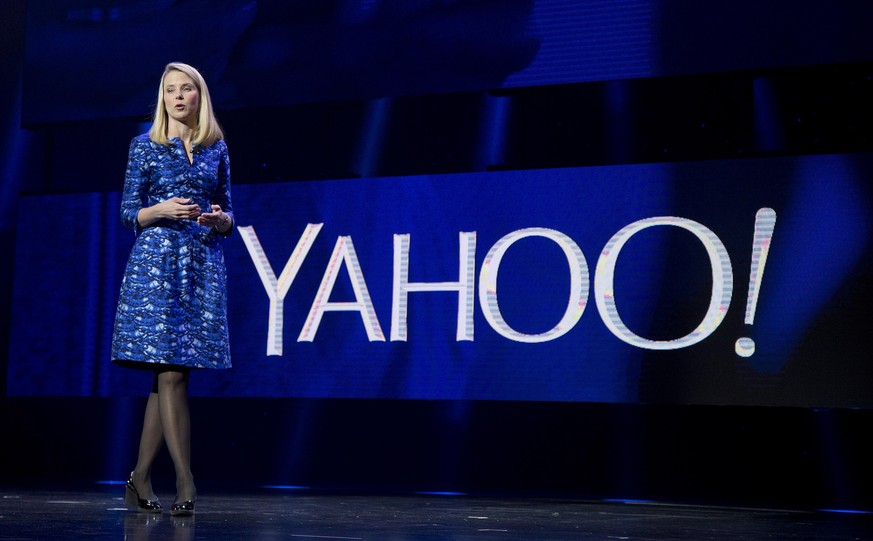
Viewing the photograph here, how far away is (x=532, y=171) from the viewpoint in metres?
4.31

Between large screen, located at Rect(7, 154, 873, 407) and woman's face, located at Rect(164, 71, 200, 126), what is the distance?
4.88 ft

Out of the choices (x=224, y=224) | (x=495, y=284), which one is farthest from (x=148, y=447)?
(x=495, y=284)

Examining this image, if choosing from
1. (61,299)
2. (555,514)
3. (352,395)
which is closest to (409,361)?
(352,395)

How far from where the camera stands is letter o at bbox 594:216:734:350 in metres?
4.05

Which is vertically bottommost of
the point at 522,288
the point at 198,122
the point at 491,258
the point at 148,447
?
the point at 148,447

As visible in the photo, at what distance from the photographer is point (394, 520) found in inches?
118

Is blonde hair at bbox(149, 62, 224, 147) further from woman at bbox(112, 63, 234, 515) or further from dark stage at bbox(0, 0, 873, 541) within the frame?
dark stage at bbox(0, 0, 873, 541)

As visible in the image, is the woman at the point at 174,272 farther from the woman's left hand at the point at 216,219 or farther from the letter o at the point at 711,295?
the letter o at the point at 711,295

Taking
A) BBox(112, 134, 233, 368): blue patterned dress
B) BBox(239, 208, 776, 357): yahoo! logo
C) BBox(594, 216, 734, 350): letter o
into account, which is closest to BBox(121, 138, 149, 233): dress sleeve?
BBox(112, 134, 233, 368): blue patterned dress

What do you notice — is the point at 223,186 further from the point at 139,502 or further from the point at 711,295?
the point at 711,295

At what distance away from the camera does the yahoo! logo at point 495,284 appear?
4.04m

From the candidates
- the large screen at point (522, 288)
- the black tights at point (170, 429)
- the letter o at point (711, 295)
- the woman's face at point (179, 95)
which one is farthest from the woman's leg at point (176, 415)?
the letter o at point (711, 295)

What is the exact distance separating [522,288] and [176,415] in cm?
164

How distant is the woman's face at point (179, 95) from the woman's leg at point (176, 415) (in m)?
0.63
